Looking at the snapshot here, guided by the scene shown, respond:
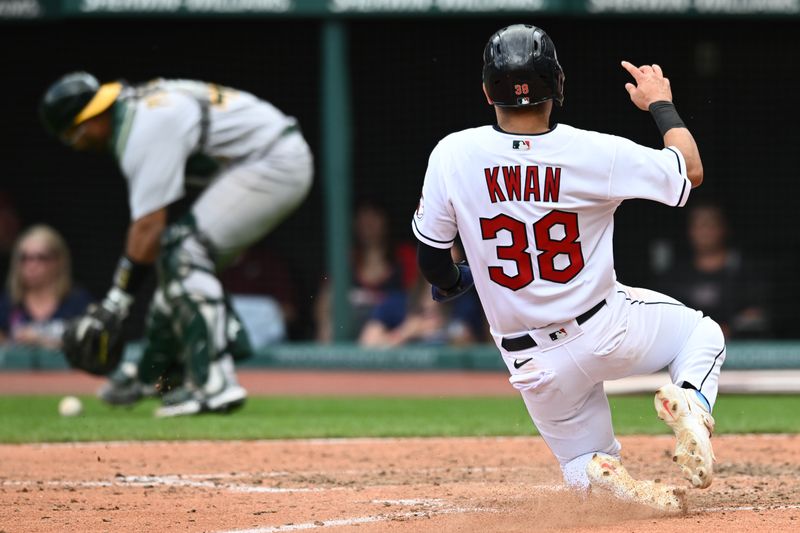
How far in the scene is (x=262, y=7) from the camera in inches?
409

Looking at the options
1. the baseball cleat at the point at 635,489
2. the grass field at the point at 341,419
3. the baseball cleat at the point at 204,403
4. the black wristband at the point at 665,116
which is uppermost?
the black wristband at the point at 665,116

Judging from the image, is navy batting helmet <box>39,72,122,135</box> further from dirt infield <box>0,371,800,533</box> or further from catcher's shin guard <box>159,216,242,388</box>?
dirt infield <box>0,371,800,533</box>

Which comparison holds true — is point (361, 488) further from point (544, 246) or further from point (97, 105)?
point (97, 105)

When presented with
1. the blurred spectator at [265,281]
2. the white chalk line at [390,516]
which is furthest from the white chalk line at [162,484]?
the blurred spectator at [265,281]

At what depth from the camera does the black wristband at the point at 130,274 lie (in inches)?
284

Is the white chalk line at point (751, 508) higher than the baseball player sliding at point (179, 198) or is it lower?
lower

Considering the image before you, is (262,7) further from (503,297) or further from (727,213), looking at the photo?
(503,297)

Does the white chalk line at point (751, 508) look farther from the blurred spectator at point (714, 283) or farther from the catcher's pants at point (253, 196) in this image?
the blurred spectator at point (714, 283)

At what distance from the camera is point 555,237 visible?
13.1ft

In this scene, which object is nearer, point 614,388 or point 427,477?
point 427,477

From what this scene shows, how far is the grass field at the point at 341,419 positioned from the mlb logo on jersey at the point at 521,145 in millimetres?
2807

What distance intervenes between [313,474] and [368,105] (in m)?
7.66

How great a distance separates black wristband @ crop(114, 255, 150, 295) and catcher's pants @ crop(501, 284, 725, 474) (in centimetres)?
347

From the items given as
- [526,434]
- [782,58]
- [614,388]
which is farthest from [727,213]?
[526,434]
